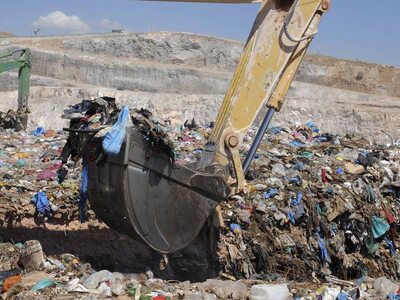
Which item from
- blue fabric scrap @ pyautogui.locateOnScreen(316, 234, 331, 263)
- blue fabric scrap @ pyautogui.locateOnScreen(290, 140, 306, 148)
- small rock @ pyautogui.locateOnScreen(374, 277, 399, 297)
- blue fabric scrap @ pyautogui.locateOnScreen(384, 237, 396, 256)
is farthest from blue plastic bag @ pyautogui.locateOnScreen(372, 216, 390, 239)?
blue fabric scrap @ pyautogui.locateOnScreen(290, 140, 306, 148)

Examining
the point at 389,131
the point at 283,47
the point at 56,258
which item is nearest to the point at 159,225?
the point at 56,258

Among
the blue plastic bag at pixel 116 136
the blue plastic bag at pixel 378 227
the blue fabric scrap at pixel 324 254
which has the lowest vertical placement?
the blue fabric scrap at pixel 324 254

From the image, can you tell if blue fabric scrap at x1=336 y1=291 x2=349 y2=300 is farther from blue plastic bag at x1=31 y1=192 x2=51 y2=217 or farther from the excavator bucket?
blue plastic bag at x1=31 y1=192 x2=51 y2=217

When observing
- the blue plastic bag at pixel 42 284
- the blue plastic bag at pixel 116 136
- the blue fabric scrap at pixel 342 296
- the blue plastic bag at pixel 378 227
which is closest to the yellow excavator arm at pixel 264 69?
the blue plastic bag at pixel 116 136

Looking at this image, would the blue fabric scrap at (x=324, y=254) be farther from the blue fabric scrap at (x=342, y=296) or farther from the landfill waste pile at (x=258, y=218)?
the blue fabric scrap at (x=342, y=296)

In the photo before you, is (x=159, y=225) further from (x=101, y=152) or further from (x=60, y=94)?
(x=60, y=94)

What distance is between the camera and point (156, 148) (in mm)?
4699

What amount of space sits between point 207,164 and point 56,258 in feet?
6.47

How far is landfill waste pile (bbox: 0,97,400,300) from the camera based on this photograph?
4.70 m

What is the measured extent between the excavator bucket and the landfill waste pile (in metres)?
0.13

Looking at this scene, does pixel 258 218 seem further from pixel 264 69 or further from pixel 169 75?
pixel 169 75

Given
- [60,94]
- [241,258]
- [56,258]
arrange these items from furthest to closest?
[60,94] < [241,258] < [56,258]

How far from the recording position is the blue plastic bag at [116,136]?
4328 millimetres

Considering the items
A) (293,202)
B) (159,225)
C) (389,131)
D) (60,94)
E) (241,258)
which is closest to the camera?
(159,225)
